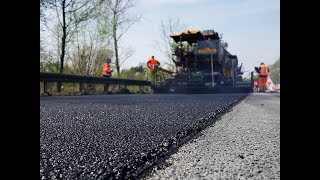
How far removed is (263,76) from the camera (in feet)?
64.4

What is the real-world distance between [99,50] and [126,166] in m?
21.8

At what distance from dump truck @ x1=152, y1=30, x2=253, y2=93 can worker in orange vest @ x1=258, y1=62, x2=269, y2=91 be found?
3.07 meters

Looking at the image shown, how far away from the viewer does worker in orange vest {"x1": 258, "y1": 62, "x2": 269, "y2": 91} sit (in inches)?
765

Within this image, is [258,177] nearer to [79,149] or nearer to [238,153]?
[238,153]

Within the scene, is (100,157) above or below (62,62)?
below

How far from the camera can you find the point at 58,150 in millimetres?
2174

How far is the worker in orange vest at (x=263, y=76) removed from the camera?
19422 mm

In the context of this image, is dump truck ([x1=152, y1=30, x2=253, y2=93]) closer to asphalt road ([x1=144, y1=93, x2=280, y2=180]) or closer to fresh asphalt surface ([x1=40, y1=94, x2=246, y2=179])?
fresh asphalt surface ([x1=40, y1=94, x2=246, y2=179])

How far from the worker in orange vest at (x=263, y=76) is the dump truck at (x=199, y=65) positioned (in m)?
3.07

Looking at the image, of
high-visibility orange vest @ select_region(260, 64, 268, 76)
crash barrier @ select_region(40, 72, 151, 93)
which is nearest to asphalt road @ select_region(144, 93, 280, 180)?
crash barrier @ select_region(40, 72, 151, 93)

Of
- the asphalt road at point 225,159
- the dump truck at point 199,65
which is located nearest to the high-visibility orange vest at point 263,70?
the dump truck at point 199,65

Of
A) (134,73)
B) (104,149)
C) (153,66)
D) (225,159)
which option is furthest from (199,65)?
(225,159)

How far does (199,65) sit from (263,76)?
490 cm
